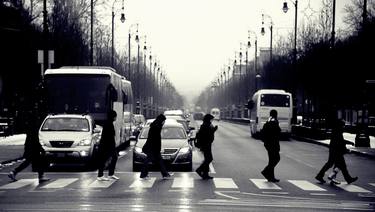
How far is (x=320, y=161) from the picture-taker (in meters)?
30.6

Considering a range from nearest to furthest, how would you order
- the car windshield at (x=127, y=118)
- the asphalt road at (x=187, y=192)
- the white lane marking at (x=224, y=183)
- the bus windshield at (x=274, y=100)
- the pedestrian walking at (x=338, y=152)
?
the asphalt road at (x=187, y=192) < the white lane marking at (x=224, y=183) < the pedestrian walking at (x=338, y=152) < the car windshield at (x=127, y=118) < the bus windshield at (x=274, y=100)

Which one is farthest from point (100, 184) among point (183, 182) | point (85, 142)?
point (85, 142)

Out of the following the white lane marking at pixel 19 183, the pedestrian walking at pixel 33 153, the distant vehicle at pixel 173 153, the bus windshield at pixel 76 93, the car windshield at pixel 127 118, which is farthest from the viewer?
the car windshield at pixel 127 118

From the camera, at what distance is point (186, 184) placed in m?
19.1

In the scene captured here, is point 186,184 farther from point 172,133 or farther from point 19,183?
point 172,133

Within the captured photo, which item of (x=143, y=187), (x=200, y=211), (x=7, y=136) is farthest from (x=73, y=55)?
(x=200, y=211)

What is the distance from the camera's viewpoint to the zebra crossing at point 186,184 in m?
18.3

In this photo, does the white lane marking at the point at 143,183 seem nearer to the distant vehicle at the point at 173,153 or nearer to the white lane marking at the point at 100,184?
the white lane marking at the point at 100,184

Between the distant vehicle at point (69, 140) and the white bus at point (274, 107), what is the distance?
27209 millimetres

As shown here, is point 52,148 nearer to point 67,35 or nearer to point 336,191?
point 336,191

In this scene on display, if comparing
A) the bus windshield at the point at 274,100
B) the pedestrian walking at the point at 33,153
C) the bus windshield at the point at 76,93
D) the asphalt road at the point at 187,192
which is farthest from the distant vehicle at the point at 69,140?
the bus windshield at the point at 274,100

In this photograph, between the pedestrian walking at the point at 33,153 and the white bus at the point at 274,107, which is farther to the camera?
the white bus at the point at 274,107

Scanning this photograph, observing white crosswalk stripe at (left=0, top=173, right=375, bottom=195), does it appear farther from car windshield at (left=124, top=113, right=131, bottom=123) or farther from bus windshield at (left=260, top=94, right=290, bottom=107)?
bus windshield at (left=260, top=94, right=290, bottom=107)

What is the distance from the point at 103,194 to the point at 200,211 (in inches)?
143
